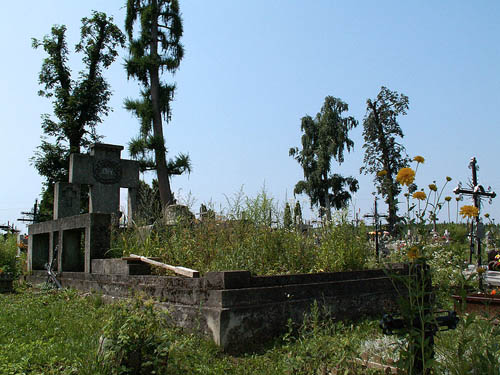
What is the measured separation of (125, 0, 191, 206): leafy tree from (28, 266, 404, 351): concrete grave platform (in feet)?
33.6

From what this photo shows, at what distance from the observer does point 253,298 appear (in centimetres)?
486

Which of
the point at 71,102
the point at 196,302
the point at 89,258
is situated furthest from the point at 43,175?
the point at 196,302

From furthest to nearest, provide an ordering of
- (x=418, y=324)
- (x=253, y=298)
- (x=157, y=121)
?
(x=157, y=121)
(x=253, y=298)
(x=418, y=324)

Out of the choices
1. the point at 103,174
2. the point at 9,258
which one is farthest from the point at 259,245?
the point at 9,258

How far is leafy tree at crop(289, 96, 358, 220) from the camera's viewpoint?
102ft

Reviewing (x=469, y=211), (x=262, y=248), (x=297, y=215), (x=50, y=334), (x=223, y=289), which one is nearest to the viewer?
(x=469, y=211)

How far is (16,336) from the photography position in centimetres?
508

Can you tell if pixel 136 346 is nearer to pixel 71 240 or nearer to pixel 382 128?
pixel 71 240

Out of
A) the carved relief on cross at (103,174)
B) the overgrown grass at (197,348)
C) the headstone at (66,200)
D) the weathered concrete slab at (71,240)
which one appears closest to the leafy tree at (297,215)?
the overgrown grass at (197,348)

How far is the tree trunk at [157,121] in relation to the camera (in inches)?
645

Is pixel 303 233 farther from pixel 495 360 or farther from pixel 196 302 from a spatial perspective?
pixel 495 360

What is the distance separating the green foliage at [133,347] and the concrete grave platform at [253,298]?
1011 mm

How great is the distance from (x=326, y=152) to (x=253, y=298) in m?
27.0

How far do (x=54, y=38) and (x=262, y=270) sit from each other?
20533 mm
